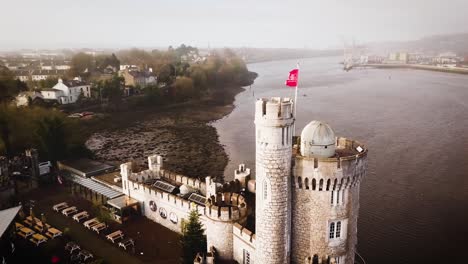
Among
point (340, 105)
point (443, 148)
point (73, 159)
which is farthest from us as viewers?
point (340, 105)

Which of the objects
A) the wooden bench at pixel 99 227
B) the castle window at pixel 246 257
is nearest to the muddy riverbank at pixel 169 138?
the wooden bench at pixel 99 227

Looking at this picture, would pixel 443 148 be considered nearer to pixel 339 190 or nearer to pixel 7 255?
pixel 339 190

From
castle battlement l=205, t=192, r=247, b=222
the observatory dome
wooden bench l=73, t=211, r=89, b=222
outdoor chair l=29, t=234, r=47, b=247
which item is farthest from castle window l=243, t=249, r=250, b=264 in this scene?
wooden bench l=73, t=211, r=89, b=222

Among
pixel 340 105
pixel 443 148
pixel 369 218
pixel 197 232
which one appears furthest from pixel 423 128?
pixel 197 232

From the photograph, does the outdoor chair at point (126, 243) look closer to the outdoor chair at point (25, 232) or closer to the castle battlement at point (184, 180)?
the castle battlement at point (184, 180)

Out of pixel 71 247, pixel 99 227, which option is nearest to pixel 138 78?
pixel 99 227

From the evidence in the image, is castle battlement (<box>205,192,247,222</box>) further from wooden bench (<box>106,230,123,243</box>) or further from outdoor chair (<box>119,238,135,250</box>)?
wooden bench (<box>106,230,123,243</box>)
